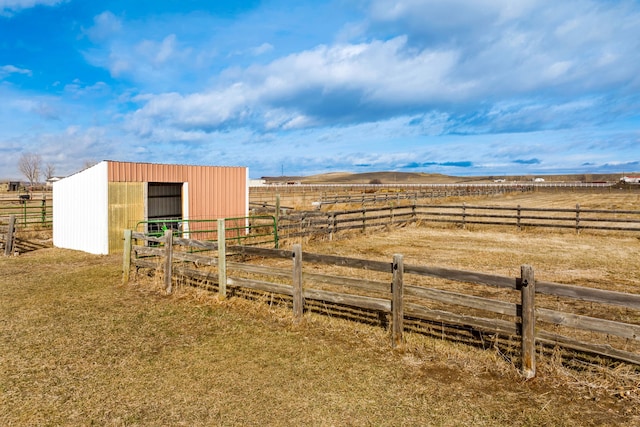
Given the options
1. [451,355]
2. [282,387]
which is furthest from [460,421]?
[282,387]

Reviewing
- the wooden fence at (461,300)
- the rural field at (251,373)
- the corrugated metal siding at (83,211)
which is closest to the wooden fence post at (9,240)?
the corrugated metal siding at (83,211)

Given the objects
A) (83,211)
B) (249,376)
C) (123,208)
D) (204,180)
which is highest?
(204,180)

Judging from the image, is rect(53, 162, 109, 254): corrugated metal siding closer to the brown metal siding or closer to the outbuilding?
the outbuilding

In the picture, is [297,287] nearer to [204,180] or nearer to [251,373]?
[251,373]

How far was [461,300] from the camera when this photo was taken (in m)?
5.51

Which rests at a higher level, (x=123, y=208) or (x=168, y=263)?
(x=123, y=208)

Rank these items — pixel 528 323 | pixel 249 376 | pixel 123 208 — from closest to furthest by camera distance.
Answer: pixel 528 323, pixel 249 376, pixel 123 208

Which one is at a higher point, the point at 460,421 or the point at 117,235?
the point at 117,235

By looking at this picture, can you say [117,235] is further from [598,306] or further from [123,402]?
[598,306]

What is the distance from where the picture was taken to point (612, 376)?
15.9 ft

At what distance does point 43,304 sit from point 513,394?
8415mm

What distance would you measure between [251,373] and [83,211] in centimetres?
1355

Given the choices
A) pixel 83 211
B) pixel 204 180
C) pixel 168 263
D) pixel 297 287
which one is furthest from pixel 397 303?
pixel 83 211

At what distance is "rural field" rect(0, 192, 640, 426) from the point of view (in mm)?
4270
